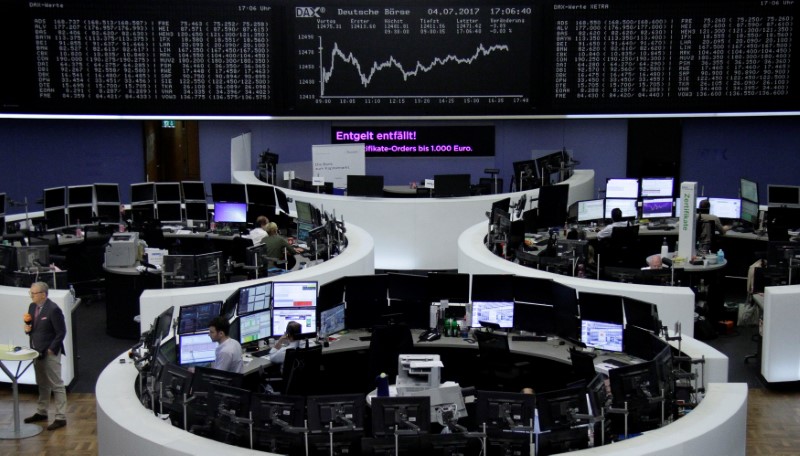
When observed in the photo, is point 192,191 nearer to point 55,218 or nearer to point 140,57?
point 55,218

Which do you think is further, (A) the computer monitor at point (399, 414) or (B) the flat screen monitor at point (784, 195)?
(B) the flat screen monitor at point (784, 195)

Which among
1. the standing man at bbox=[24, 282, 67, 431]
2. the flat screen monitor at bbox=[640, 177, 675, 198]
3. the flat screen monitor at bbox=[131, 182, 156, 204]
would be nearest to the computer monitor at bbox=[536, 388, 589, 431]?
the standing man at bbox=[24, 282, 67, 431]

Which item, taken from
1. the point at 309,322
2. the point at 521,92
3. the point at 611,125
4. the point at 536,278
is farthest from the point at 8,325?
the point at 611,125

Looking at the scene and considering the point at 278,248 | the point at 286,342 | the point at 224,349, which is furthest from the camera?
the point at 278,248

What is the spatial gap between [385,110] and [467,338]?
5.49 m

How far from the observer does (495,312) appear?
9680mm

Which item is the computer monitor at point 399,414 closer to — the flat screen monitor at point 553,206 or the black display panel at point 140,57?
the flat screen monitor at point 553,206

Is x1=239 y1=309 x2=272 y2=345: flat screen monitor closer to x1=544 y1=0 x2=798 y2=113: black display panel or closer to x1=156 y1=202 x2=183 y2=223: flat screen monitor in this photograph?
x1=156 y1=202 x2=183 y2=223: flat screen monitor

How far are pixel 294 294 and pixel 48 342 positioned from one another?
2.20 metres

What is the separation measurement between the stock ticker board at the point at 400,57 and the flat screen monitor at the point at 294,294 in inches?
212

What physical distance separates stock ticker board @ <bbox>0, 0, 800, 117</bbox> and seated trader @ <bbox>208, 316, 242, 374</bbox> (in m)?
6.50

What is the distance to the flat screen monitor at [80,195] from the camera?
559 inches

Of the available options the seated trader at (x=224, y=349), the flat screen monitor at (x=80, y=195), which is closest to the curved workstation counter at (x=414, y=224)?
the flat screen monitor at (x=80, y=195)

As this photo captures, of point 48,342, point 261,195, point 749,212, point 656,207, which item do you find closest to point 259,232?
point 261,195
